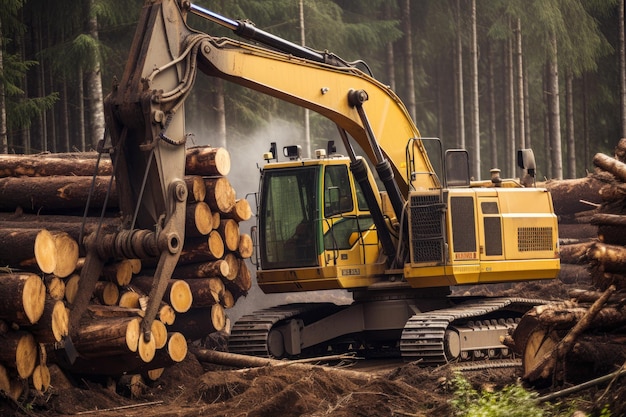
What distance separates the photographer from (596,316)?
1014 centimetres

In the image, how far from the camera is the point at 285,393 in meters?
10.9

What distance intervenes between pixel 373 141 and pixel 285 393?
5.37 meters

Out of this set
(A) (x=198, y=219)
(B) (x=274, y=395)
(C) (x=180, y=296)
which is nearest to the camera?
(B) (x=274, y=395)

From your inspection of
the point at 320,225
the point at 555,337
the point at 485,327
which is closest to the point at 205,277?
the point at 320,225

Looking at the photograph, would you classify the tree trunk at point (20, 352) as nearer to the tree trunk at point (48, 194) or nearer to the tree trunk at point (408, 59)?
the tree trunk at point (48, 194)

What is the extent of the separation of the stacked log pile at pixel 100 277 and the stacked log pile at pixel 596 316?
452cm

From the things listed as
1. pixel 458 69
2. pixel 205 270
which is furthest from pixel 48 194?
pixel 458 69

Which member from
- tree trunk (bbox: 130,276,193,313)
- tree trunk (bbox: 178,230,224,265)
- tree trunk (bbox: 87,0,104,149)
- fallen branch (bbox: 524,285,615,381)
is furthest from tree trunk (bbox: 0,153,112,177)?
tree trunk (bbox: 87,0,104,149)

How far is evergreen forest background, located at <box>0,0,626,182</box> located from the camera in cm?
2308

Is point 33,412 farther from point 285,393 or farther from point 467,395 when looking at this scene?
point 467,395

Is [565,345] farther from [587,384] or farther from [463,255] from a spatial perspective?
[463,255]

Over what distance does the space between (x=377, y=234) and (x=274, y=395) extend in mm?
5123

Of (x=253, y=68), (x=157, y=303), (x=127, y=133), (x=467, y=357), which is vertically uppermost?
(x=253, y=68)

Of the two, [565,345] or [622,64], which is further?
[622,64]
